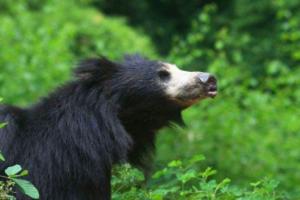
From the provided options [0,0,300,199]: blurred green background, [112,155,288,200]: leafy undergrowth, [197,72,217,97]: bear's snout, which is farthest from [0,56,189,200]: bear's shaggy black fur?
[0,0,300,199]: blurred green background

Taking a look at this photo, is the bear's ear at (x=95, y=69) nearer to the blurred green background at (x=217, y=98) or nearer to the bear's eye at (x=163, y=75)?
the bear's eye at (x=163, y=75)

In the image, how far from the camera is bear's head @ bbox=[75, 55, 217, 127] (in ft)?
14.9

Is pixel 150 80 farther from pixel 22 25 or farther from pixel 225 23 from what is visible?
pixel 225 23

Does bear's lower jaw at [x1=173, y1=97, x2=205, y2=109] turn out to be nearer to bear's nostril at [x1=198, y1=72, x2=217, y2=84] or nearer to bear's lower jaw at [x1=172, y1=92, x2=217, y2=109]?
bear's lower jaw at [x1=172, y1=92, x2=217, y2=109]

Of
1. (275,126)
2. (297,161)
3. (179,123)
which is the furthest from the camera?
(275,126)

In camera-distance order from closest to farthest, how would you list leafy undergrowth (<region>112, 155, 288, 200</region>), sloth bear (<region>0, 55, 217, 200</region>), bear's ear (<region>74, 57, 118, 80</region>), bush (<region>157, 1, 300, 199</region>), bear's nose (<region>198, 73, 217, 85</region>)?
1. leafy undergrowth (<region>112, 155, 288, 200</region>)
2. sloth bear (<region>0, 55, 217, 200</region>)
3. bear's nose (<region>198, 73, 217, 85</region>)
4. bear's ear (<region>74, 57, 118, 80</region>)
5. bush (<region>157, 1, 300, 199</region>)

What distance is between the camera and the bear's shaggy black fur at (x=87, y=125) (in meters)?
4.32

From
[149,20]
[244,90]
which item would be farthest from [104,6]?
[244,90]

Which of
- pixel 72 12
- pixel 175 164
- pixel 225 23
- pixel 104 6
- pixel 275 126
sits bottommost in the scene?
pixel 175 164

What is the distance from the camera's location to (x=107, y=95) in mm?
4516

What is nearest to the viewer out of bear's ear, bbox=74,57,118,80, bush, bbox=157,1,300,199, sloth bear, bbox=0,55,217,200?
sloth bear, bbox=0,55,217,200

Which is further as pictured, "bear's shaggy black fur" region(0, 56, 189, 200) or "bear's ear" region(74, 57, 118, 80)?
"bear's ear" region(74, 57, 118, 80)

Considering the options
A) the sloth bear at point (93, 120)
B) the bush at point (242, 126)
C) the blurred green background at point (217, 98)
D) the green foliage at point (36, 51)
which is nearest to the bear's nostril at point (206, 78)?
the sloth bear at point (93, 120)

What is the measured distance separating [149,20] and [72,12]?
638 cm
